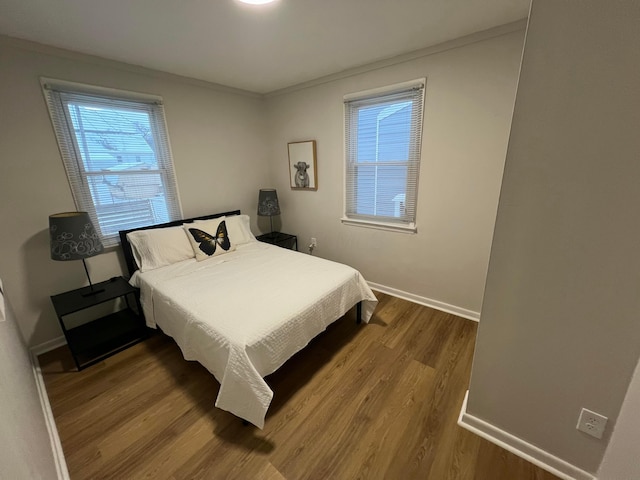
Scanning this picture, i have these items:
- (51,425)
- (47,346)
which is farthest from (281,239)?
(51,425)

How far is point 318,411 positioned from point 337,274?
38.7 inches

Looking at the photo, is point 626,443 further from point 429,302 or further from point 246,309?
point 246,309

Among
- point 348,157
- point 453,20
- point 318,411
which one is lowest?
point 318,411

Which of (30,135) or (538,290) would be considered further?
(30,135)

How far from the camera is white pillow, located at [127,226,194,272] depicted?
7.87ft

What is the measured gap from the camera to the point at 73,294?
84.4 inches

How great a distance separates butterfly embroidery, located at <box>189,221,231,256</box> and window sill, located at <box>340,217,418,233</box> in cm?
137

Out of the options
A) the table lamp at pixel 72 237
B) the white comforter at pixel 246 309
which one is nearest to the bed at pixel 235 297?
the white comforter at pixel 246 309

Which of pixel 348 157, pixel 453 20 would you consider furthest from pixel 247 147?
pixel 453 20

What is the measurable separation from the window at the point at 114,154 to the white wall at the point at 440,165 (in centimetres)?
153

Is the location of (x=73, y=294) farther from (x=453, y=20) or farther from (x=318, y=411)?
(x=453, y=20)

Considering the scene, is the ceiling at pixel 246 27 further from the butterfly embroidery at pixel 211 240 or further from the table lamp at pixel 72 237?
the butterfly embroidery at pixel 211 240

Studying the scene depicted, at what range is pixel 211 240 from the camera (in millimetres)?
2711

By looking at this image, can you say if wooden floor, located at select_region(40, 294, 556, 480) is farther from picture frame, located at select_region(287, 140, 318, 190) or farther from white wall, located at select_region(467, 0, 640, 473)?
picture frame, located at select_region(287, 140, 318, 190)
